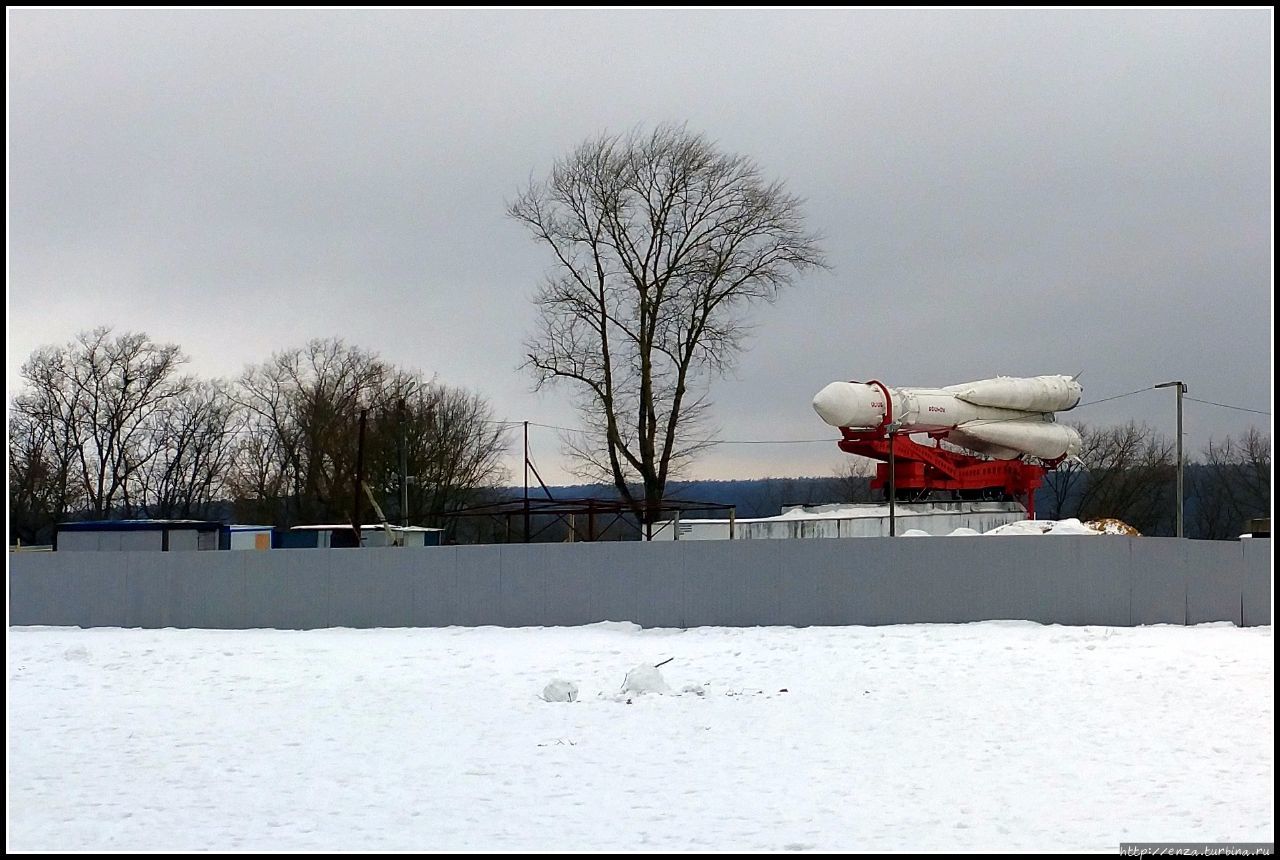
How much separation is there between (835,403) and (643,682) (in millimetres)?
13947

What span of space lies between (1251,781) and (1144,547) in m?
10.4

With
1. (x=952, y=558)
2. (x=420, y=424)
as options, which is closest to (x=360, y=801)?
(x=952, y=558)

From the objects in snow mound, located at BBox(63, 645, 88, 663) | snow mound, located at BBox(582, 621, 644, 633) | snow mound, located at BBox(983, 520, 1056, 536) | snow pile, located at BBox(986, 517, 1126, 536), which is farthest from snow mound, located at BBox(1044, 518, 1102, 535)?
snow mound, located at BBox(63, 645, 88, 663)

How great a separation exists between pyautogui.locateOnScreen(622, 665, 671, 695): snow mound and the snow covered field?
295mm

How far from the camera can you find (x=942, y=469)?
28750 mm

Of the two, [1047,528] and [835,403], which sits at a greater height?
[835,403]

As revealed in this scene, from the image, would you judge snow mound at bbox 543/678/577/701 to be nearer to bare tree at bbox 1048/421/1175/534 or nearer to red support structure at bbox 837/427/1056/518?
red support structure at bbox 837/427/1056/518

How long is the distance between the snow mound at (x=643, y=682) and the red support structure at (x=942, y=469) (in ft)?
46.9

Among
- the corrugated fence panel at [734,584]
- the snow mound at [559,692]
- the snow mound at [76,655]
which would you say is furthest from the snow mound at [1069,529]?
the snow mound at [76,655]

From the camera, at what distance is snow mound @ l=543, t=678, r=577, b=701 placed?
14930 millimetres

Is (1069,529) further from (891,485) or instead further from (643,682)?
(643,682)

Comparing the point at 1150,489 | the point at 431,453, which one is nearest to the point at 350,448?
the point at 431,453

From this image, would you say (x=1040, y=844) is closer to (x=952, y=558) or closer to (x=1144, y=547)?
(x=952, y=558)

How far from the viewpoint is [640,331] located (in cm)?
3406
